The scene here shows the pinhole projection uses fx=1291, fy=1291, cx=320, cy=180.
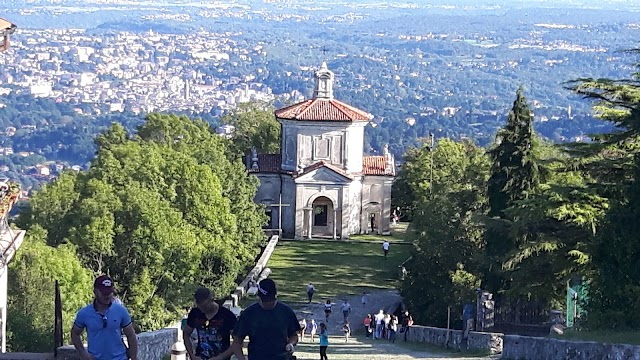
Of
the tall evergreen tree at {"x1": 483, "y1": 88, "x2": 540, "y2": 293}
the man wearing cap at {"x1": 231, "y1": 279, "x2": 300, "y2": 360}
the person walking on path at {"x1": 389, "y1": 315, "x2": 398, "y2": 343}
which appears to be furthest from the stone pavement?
the man wearing cap at {"x1": 231, "y1": 279, "x2": 300, "y2": 360}

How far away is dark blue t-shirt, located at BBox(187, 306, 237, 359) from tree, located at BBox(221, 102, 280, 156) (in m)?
58.0

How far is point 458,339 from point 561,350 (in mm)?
8611

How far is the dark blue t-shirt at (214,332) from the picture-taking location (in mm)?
11117

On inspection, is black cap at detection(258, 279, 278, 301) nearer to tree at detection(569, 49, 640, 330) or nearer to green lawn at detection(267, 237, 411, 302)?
tree at detection(569, 49, 640, 330)

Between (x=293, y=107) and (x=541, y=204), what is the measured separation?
124 feet

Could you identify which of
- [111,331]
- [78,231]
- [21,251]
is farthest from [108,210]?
[111,331]

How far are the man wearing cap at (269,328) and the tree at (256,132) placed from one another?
58587 millimetres

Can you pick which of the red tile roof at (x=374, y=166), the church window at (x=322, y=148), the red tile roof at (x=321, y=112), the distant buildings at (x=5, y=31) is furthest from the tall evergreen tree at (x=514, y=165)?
the red tile roof at (x=374, y=166)

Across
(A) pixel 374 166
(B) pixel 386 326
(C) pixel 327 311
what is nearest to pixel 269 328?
(B) pixel 386 326

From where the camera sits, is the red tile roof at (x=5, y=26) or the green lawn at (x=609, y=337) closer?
the green lawn at (x=609, y=337)

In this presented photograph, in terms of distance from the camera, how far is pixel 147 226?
3866cm

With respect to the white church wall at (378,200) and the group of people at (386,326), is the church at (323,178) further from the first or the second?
the group of people at (386,326)

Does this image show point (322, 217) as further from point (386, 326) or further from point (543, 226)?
point (543, 226)

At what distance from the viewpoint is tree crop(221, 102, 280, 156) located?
70.9 m
